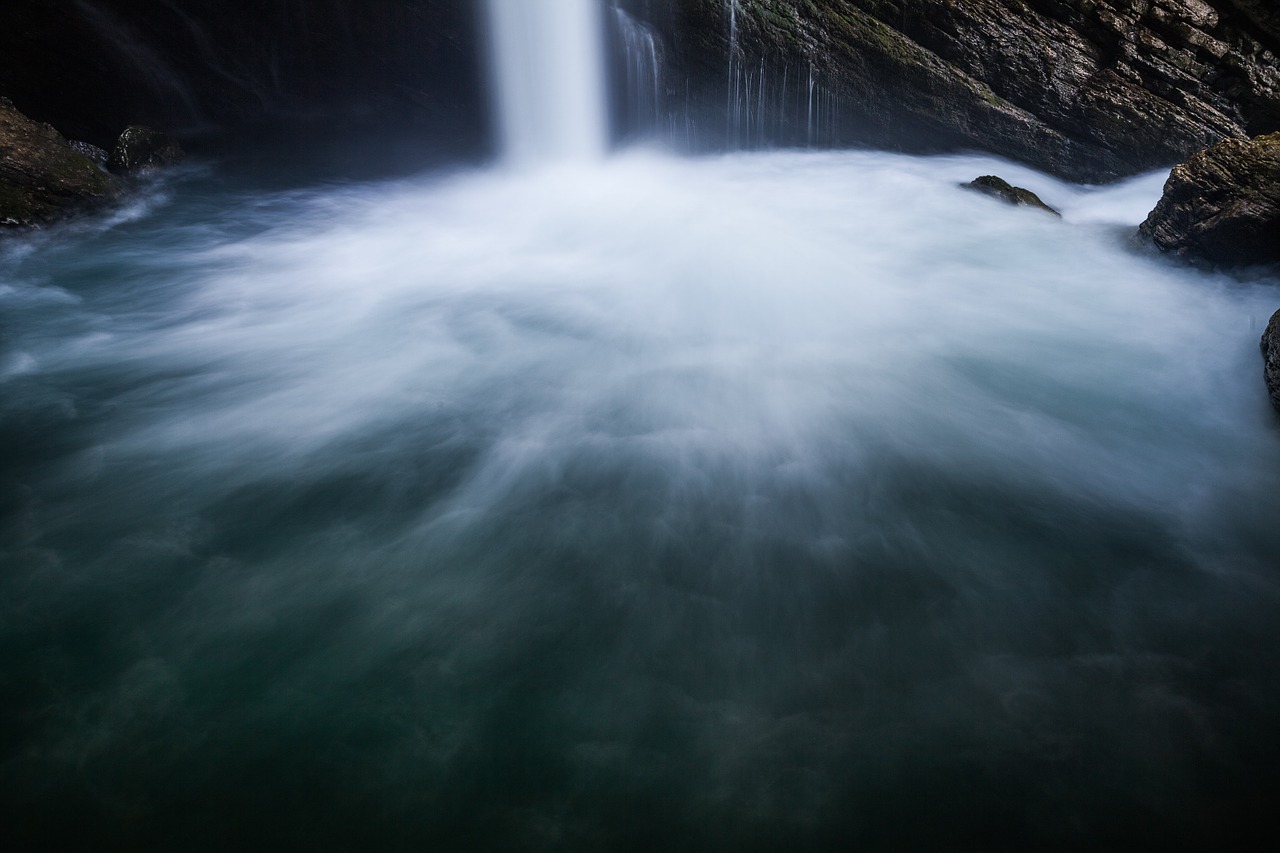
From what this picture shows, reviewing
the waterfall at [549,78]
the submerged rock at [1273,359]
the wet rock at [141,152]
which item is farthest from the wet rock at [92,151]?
the submerged rock at [1273,359]

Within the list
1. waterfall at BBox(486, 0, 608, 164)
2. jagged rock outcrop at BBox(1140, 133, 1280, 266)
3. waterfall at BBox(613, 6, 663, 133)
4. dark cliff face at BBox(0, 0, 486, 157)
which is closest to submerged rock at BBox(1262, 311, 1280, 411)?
jagged rock outcrop at BBox(1140, 133, 1280, 266)

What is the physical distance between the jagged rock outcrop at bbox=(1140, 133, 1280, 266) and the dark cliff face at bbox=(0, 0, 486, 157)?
11.2 meters

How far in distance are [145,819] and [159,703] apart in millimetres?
587

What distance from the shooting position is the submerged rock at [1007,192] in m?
10.3

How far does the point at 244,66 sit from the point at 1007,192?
540 inches

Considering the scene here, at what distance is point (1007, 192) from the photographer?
1044 centimetres

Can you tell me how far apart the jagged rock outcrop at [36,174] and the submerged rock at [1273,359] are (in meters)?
13.2

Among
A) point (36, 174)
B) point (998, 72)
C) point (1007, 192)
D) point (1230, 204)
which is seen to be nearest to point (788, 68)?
point (998, 72)

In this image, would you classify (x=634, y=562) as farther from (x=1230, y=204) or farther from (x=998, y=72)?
(x=998, y=72)

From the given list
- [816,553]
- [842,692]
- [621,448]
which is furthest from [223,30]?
[842,692]

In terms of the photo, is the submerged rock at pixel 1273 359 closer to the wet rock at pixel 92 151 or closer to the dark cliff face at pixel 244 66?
the dark cliff face at pixel 244 66

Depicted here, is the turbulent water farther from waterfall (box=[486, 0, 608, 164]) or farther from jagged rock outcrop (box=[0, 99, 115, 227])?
waterfall (box=[486, 0, 608, 164])

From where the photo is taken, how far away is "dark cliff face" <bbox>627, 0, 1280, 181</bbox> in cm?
1049

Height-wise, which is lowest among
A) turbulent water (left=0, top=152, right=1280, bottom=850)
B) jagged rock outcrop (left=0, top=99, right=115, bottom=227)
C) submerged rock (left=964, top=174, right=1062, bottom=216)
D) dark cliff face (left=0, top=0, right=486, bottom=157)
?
turbulent water (left=0, top=152, right=1280, bottom=850)
